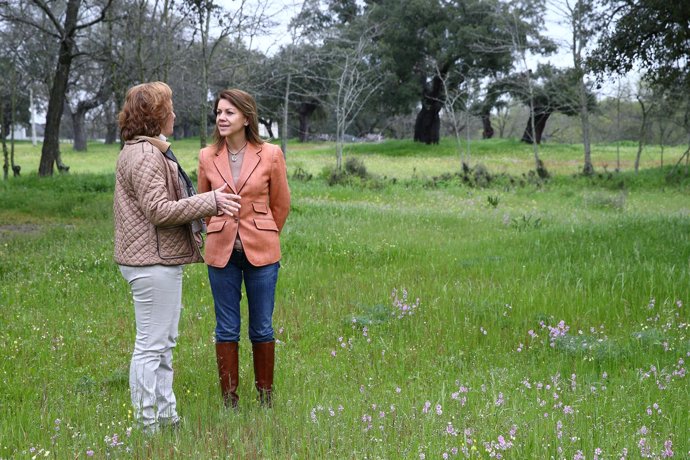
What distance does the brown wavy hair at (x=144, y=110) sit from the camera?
3891mm

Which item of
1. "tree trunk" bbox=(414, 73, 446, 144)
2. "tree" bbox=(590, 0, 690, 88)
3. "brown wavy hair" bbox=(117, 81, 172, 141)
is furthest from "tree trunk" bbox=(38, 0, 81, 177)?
"tree trunk" bbox=(414, 73, 446, 144)

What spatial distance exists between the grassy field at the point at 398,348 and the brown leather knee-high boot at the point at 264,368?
4.6 inches

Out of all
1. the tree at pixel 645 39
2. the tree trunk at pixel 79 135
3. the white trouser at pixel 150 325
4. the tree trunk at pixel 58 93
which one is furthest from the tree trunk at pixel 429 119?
the white trouser at pixel 150 325

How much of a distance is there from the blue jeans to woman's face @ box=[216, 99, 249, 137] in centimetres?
76

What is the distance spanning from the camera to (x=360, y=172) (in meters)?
25.5

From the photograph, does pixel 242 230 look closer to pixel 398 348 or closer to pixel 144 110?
pixel 144 110

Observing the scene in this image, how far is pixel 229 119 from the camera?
4285mm

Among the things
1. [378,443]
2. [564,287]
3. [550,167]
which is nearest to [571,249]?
[564,287]

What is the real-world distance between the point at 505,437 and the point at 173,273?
203 cm

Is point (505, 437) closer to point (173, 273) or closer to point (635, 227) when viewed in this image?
point (173, 273)

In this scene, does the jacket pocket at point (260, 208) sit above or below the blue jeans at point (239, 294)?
above

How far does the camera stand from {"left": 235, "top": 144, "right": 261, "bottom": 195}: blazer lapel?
4289 mm

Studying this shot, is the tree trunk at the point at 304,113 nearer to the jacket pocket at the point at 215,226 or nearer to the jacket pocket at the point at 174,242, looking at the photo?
the jacket pocket at the point at 215,226

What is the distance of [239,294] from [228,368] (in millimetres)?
486
